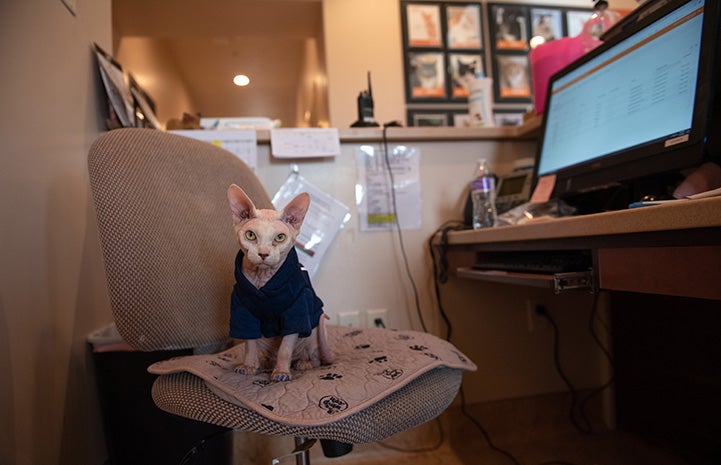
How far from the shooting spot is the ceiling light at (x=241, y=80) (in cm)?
412

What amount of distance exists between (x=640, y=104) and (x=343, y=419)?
0.86 meters

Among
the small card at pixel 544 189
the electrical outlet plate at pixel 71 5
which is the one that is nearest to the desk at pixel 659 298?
the small card at pixel 544 189

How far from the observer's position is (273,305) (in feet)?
1.97

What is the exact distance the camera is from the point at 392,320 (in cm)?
124

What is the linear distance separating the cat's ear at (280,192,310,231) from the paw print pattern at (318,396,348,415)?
0.27 m

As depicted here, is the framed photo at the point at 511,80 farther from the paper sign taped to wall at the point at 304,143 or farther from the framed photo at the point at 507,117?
the paper sign taped to wall at the point at 304,143

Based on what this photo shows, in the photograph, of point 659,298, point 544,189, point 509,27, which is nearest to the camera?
point 544,189

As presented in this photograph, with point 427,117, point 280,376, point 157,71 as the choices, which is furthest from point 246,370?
point 157,71

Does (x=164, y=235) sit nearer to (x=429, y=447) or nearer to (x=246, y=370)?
(x=246, y=370)

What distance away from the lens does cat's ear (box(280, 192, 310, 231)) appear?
24.4 inches

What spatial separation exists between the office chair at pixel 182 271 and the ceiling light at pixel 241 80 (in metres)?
3.73

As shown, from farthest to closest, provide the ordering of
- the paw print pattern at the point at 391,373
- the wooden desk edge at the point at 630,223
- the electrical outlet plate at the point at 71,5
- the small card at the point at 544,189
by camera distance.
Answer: the small card at the point at 544,189 → the electrical outlet plate at the point at 71,5 → the paw print pattern at the point at 391,373 → the wooden desk edge at the point at 630,223

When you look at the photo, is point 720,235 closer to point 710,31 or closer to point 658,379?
point 710,31

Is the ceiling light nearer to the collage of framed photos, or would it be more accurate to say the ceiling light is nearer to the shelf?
the collage of framed photos
